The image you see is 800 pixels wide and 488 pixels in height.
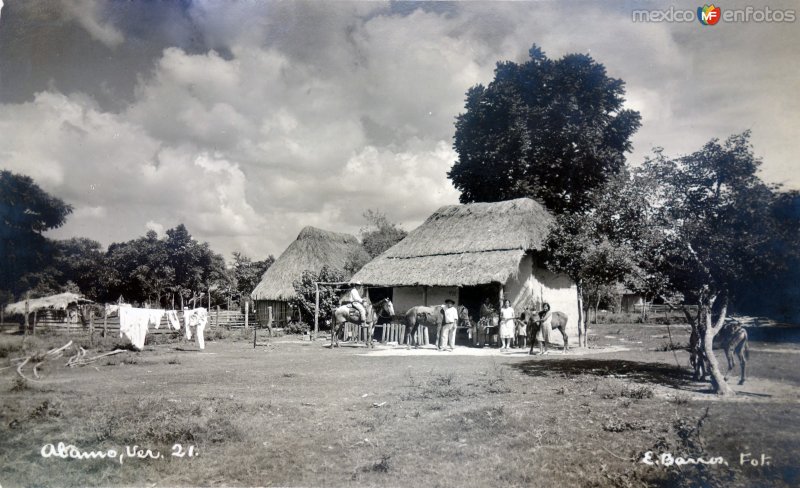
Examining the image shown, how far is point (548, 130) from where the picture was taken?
1972 centimetres

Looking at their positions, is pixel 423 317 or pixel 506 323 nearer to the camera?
pixel 506 323

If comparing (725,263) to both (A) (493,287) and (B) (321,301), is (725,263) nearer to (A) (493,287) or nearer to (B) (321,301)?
(A) (493,287)

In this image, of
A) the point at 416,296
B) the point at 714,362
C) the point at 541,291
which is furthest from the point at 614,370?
the point at 416,296

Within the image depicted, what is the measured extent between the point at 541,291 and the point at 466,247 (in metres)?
3.27

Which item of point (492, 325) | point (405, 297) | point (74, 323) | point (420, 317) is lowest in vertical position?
point (74, 323)

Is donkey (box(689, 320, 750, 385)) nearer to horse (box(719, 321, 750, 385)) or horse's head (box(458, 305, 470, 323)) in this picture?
horse (box(719, 321, 750, 385))

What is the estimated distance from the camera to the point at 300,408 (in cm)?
681

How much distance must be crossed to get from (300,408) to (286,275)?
21409 millimetres

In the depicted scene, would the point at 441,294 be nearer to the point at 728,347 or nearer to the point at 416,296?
the point at 416,296

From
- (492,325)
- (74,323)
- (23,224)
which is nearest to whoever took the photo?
(23,224)

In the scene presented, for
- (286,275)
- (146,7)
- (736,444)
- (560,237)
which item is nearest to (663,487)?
(736,444)

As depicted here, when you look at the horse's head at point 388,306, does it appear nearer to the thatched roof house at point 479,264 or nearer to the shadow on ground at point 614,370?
the thatched roof house at point 479,264

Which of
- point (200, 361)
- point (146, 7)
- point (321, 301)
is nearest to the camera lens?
point (146, 7)

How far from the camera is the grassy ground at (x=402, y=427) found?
4.61 metres
